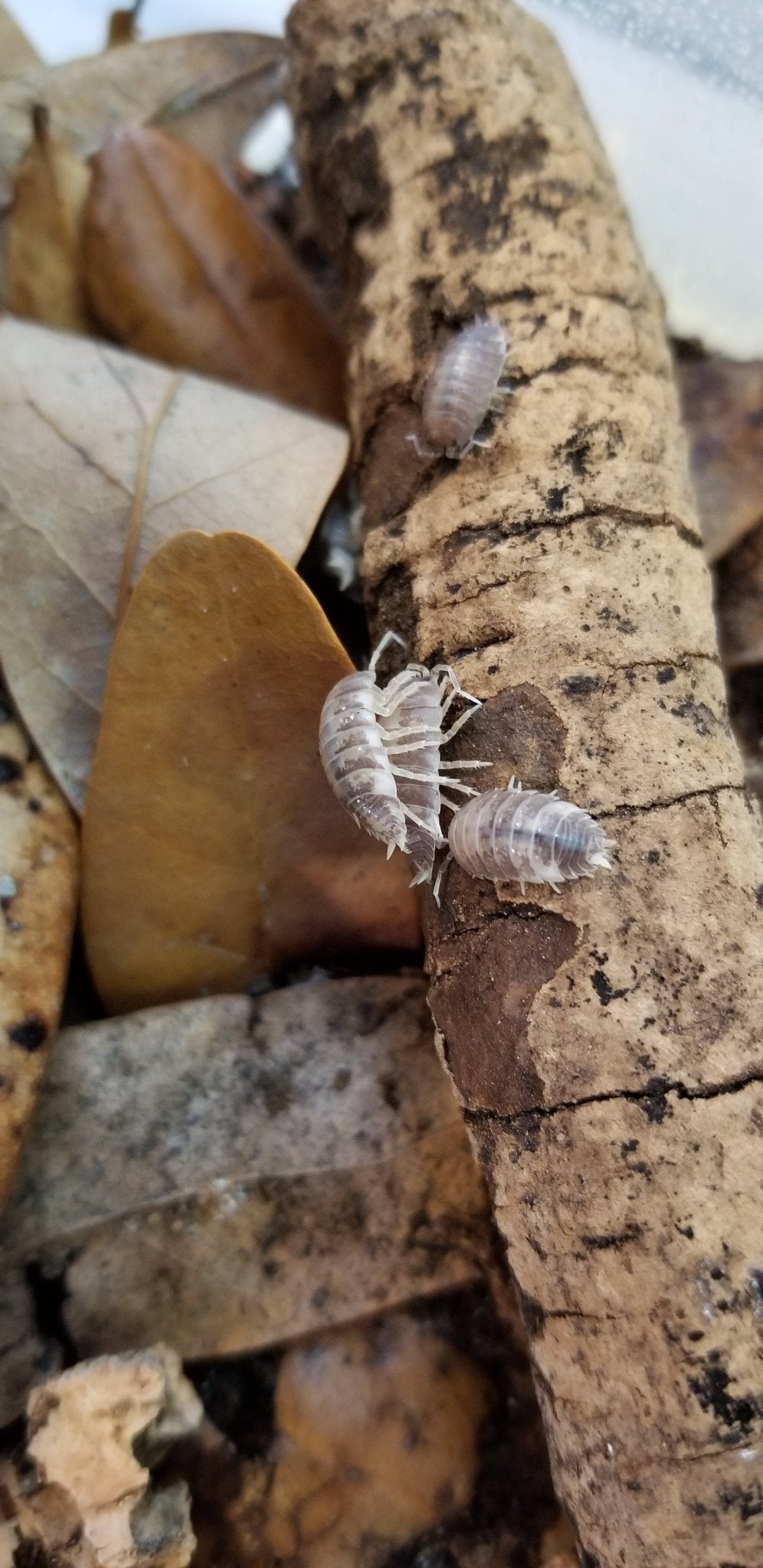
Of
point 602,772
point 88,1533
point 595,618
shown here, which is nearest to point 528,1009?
point 602,772

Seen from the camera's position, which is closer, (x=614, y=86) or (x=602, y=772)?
(x=602, y=772)

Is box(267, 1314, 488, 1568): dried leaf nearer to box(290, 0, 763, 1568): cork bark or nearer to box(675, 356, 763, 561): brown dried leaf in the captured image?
box(290, 0, 763, 1568): cork bark

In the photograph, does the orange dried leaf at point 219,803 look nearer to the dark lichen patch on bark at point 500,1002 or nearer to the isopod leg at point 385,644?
the isopod leg at point 385,644

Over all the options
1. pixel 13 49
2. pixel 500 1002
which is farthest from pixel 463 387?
pixel 13 49

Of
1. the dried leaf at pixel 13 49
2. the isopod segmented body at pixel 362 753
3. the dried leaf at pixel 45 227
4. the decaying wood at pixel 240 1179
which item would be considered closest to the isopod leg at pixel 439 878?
the isopod segmented body at pixel 362 753

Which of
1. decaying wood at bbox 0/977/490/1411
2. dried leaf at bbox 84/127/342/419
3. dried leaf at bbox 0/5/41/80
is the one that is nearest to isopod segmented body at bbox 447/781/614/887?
decaying wood at bbox 0/977/490/1411

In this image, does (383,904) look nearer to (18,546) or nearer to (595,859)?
(595,859)
